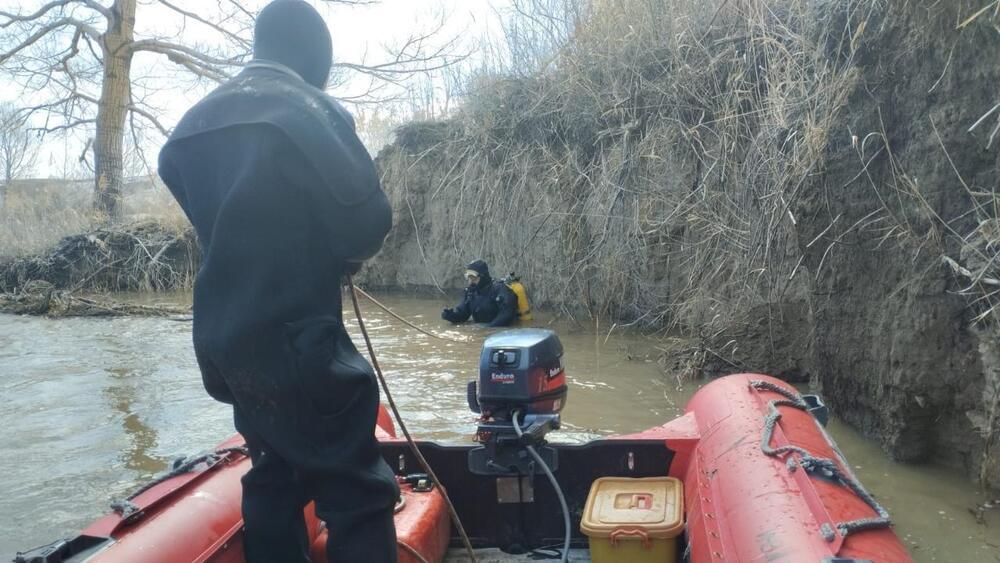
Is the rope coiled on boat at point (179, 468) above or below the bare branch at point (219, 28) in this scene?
below

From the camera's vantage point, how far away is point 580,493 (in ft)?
10.5

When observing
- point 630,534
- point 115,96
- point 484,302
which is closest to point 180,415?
point 484,302

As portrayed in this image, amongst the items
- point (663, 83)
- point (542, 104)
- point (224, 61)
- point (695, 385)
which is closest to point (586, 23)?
point (542, 104)

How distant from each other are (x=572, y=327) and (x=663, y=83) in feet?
8.88

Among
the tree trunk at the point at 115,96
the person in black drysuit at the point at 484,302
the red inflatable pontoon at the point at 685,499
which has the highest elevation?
the tree trunk at the point at 115,96

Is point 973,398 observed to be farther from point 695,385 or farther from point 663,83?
point 663,83

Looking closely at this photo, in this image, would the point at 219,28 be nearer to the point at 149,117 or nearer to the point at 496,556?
the point at 149,117

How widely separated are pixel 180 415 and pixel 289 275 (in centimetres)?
473

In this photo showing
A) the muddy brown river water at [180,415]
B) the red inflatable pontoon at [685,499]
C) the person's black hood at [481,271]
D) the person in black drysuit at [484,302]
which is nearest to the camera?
the red inflatable pontoon at [685,499]

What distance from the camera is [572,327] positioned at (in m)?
8.78

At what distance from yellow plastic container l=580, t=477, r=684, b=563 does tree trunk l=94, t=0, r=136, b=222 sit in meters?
17.0

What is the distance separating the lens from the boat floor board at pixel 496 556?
3.10 m

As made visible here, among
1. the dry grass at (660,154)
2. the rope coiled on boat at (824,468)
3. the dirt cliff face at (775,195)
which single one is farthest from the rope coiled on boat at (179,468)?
the dry grass at (660,154)

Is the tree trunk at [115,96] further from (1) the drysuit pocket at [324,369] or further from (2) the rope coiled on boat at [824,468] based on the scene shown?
(1) the drysuit pocket at [324,369]
